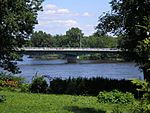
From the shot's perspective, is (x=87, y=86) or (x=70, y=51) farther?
(x=70, y=51)

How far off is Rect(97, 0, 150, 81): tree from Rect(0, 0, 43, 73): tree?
16.0 ft

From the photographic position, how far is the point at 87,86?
26.0m

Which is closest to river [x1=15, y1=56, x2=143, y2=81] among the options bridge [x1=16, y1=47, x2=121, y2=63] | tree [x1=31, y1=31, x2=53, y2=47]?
bridge [x1=16, y1=47, x2=121, y2=63]

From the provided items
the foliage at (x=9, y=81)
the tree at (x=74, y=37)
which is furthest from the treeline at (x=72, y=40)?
the foliage at (x=9, y=81)

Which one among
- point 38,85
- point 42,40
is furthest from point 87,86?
point 42,40

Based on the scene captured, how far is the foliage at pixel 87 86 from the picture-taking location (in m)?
25.5

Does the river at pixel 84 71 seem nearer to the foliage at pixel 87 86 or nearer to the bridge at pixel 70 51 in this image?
the bridge at pixel 70 51

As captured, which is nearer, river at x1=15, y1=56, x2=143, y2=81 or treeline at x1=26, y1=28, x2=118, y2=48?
Answer: river at x1=15, y1=56, x2=143, y2=81

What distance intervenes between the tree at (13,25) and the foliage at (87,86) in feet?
15.6

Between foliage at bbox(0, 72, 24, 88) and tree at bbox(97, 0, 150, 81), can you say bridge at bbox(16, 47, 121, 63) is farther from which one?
tree at bbox(97, 0, 150, 81)

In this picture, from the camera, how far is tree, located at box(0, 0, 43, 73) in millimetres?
26353

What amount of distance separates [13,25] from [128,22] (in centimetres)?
752

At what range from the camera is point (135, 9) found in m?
23.9

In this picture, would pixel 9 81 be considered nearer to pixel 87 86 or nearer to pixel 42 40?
pixel 87 86
